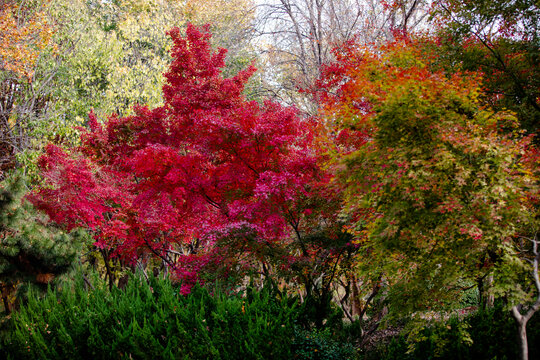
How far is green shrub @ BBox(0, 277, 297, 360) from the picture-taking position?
546 centimetres

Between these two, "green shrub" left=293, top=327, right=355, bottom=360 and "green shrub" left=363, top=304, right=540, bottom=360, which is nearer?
"green shrub" left=363, top=304, right=540, bottom=360

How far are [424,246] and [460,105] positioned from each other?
1.85 meters

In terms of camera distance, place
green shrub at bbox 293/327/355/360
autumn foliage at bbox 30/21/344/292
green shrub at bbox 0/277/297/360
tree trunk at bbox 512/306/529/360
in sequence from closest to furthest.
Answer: tree trunk at bbox 512/306/529/360 → green shrub at bbox 0/277/297/360 → green shrub at bbox 293/327/355/360 → autumn foliage at bbox 30/21/344/292

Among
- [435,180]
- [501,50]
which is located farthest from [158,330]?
[501,50]

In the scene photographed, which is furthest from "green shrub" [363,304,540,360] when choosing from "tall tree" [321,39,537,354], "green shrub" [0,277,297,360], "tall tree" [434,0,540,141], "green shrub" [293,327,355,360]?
"tall tree" [434,0,540,141]

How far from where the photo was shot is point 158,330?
223 inches

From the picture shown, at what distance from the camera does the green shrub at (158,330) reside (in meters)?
5.46

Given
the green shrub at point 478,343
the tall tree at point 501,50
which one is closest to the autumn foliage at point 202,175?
the green shrub at point 478,343

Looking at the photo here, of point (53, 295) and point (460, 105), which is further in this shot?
point (53, 295)

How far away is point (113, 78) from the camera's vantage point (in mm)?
13383

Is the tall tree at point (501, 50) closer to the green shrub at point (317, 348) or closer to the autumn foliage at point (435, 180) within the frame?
the autumn foliage at point (435, 180)

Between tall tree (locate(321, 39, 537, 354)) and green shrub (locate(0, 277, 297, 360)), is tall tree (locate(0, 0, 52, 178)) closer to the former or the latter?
green shrub (locate(0, 277, 297, 360))

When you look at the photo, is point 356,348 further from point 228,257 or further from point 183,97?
point 183,97

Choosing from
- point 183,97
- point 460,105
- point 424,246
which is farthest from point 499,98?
point 183,97
